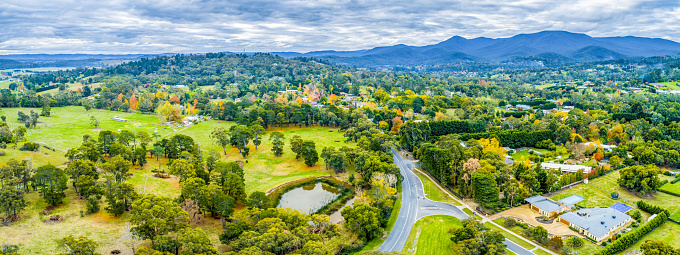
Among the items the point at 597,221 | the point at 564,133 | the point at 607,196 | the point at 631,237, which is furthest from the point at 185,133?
the point at 564,133

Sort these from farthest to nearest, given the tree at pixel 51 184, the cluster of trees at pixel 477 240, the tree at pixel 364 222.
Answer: the tree at pixel 51 184 → the tree at pixel 364 222 → the cluster of trees at pixel 477 240

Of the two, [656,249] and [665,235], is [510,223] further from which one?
[665,235]

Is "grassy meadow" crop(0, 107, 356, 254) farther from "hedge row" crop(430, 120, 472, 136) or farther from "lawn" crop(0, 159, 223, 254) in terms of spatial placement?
"hedge row" crop(430, 120, 472, 136)

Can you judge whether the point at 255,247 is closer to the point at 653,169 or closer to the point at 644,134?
the point at 653,169

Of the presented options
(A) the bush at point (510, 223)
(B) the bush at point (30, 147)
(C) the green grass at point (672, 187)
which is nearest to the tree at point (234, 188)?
(A) the bush at point (510, 223)

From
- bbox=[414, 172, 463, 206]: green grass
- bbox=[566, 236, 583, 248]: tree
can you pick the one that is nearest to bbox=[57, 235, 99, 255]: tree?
bbox=[414, 172, 463, 206]: green grass

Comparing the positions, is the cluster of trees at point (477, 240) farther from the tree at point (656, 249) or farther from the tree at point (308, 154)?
the tree at point (308, 154)
